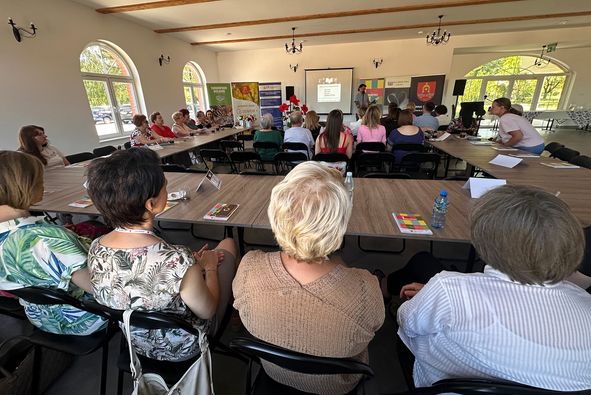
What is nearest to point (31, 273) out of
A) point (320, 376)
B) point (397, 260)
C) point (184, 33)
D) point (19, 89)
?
point (320, 376)

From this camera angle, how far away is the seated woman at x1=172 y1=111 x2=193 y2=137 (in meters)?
6.25

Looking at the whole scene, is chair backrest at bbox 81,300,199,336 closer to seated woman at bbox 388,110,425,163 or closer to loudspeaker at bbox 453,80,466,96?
seated woman at bbox 388,110,425,163

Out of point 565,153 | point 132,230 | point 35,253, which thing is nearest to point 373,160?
point 565,153

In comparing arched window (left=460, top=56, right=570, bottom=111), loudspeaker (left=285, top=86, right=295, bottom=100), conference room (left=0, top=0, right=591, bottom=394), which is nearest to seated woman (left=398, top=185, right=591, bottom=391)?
conference room (left=0, top=0, right=591, bottom=394)

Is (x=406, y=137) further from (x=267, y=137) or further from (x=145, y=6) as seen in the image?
(x=145, y=6)

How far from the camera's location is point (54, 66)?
492cm

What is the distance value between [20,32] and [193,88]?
571cm

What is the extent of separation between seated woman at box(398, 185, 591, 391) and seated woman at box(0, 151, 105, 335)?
142 cm

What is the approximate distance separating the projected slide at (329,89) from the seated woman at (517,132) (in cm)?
A: 663

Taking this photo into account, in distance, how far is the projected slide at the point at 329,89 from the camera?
32.7ft

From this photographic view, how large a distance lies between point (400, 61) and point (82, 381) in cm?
1108

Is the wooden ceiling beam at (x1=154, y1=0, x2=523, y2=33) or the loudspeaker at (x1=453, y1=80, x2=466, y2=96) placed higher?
the wooden ceiling beam at (x1=154, y1=0, x2=523, y2=33)

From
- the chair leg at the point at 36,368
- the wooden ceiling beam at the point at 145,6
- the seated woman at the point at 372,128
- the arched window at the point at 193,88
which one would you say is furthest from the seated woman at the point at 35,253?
the arched window at the point at 193,88

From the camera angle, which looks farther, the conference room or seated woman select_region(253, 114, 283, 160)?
seated woman select_region(253, 114, 283, 160)
